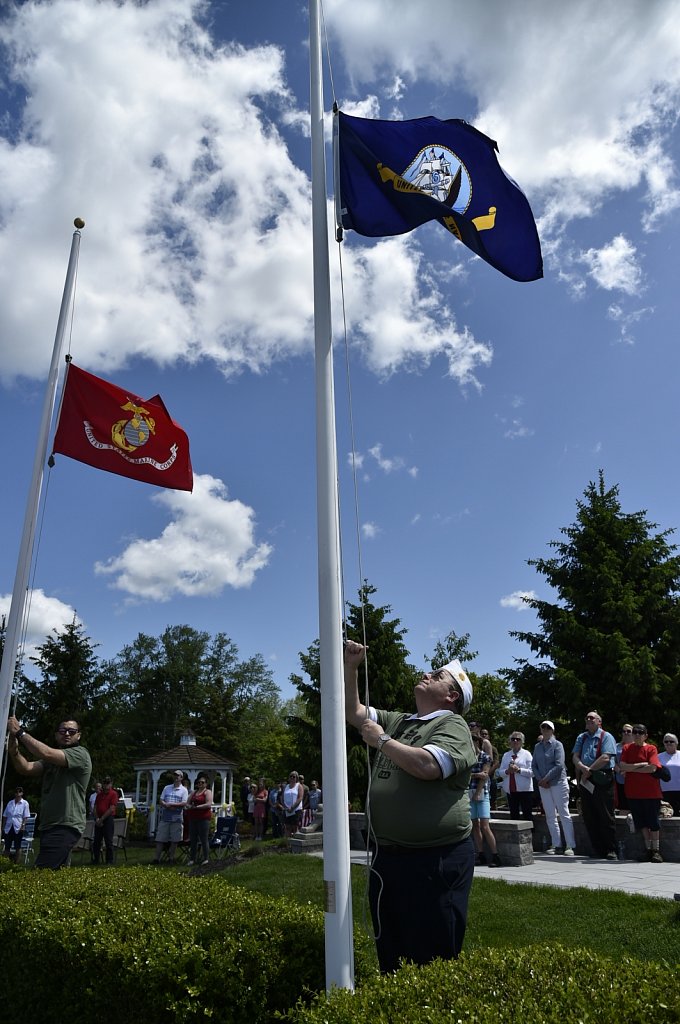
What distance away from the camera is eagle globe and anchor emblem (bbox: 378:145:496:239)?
5.44 meters

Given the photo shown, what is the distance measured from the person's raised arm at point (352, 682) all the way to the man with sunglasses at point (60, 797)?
4.16m

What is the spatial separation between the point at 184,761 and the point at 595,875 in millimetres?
23713

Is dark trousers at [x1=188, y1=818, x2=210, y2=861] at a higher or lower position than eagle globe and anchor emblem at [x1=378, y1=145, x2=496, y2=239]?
lower

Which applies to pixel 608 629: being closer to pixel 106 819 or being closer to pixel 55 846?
pixel 106 819

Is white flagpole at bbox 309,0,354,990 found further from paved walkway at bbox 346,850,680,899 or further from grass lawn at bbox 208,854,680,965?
paved walkway at bbox 346,850,680,899

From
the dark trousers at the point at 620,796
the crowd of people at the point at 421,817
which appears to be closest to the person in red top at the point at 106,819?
the dark trousers at the point at 620,796

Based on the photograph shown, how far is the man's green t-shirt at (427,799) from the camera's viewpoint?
375cm

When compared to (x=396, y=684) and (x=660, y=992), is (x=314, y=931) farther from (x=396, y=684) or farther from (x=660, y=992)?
(x=396, y=684)

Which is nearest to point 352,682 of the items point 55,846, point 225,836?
point 55,846

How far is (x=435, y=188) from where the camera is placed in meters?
5.57

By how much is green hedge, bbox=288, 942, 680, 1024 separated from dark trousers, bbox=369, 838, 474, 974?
45 centimetres

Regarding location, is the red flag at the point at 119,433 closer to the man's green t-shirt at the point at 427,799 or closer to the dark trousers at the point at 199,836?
the man's green t-shirt at the point at 427,799

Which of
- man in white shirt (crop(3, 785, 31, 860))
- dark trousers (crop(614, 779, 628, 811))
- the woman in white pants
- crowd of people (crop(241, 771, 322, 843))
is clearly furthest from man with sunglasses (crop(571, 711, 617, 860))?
man in white shirt (crop(3, 785, 31, 860))

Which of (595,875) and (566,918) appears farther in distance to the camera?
(595,875)
